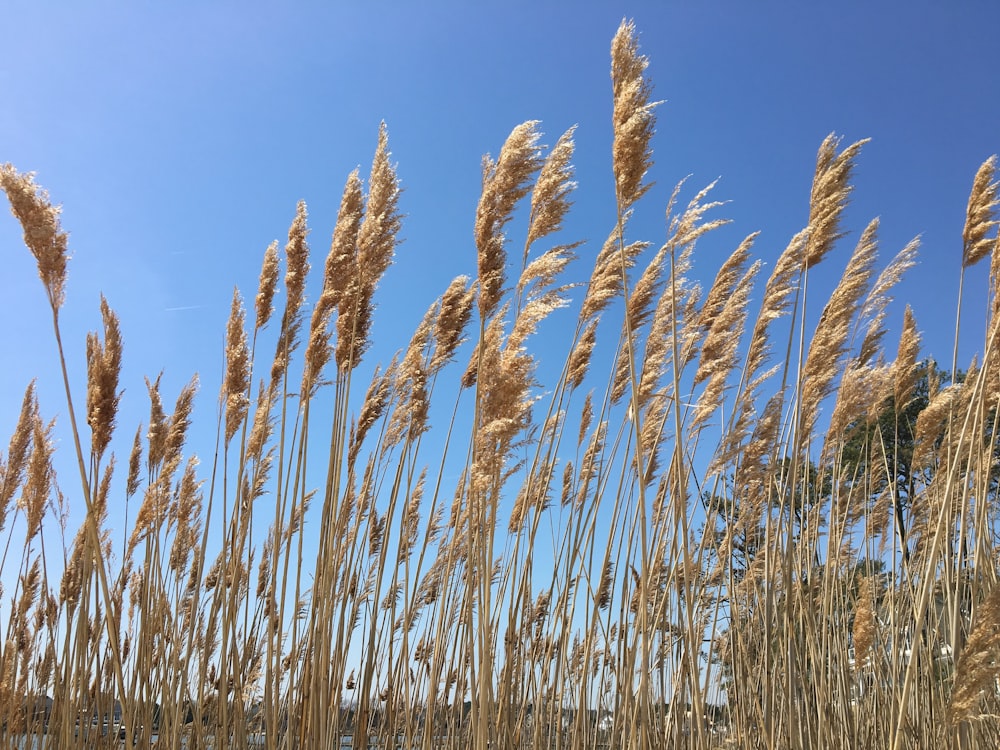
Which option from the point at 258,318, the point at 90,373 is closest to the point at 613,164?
the point at 258,318

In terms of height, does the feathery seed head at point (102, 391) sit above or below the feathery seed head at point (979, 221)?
below

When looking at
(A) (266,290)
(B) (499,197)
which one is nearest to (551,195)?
(B) (499,197)

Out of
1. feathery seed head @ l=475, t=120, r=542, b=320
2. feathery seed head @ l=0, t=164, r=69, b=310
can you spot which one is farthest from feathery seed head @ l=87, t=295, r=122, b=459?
feathery seed head @ l=475, t=120, r=542, b=320

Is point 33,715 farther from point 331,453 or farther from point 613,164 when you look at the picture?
point 613,164

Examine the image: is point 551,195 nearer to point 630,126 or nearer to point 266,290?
point 630,126

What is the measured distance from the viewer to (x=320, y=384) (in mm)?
2857

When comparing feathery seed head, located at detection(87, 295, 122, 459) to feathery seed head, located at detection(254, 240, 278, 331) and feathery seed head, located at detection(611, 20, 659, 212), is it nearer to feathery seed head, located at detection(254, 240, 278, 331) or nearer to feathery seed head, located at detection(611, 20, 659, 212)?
feathery seed head, located at detection(254, 240, 278, 331)

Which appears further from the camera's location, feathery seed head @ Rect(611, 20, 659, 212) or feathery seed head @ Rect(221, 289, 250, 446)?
feathery seed head @ Rect(221, 289, 250, 446)

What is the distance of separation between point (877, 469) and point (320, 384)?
121 inches

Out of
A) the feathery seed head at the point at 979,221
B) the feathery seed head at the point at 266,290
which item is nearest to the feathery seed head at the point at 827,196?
the feathery seed head at the point at 979,221

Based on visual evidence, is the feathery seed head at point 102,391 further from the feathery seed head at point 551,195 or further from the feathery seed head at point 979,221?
the feathery seed head at point 979,221

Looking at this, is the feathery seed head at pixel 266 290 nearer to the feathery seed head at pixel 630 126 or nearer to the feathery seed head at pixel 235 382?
the feathery seed head at pixel 235 382

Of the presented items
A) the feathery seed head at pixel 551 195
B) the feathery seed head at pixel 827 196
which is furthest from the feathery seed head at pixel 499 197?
the feathery seed head at pixel 827 196

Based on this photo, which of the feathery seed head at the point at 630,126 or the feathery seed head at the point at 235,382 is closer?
the feathery seed head at the point at 630,126
